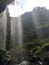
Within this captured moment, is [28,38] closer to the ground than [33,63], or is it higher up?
higher up

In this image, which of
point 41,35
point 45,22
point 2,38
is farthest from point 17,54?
point 45,22

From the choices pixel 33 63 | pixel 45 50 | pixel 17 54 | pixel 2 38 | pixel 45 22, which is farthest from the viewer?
pixel 45 22

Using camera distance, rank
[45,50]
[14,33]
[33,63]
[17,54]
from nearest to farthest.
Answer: [33,63] → [45,50] → [17,54] → [14,33]

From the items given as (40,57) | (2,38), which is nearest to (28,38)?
(2,38)

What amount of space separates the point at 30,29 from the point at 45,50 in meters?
13.9

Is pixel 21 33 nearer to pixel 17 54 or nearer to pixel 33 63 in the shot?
pixel 17 54

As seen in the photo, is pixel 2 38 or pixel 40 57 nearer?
pixel 40 57

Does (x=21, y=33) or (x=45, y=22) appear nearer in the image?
(x=21, y=33)

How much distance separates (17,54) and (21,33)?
1161 centimetres

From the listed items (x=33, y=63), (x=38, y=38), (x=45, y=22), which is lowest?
(x=33, y=63)

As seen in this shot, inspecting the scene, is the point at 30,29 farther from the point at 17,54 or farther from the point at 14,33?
the point at 17,54

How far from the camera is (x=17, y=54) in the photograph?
2328 centimetres

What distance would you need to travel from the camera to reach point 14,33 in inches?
1350

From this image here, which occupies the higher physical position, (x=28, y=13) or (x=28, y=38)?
(x=28, y=13)
